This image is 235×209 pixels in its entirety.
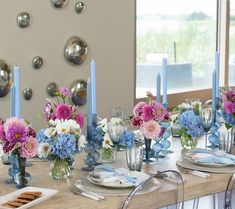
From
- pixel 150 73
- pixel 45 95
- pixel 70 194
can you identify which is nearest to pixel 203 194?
pixel 70 194

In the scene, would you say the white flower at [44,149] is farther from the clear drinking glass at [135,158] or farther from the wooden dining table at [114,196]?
the clear drinking glass at [135,158]

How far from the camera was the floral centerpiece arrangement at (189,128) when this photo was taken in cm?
248

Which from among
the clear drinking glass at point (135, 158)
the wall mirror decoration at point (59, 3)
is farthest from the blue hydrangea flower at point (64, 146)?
the wall mirror decoration at point (59, 3)

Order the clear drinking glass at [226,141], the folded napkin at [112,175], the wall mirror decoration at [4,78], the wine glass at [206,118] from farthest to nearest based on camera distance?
1. the wall mirror decoration at [4,78]
2. the wine glass at [206,118]
3. the clear drinking glass at [226,141]
4. the folded napkin at [112,175]

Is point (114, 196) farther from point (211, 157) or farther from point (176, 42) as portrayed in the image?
point (176, 42)

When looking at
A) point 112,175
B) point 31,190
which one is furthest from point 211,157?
point 31,190

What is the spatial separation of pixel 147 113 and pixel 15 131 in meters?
0.68

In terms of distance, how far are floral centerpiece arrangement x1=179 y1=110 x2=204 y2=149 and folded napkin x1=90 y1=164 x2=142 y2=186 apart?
0.55 m

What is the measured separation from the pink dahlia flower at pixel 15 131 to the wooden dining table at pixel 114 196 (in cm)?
18

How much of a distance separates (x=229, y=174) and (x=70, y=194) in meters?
0.66

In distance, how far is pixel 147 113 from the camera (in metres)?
2.32

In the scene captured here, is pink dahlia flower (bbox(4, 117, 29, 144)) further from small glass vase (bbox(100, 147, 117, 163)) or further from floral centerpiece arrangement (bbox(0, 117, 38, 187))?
small glass vase (bbox(100, 147, 117, 163))

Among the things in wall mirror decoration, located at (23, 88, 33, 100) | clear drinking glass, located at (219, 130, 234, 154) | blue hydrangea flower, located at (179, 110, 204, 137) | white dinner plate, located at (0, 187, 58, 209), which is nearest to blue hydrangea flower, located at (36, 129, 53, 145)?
white dinner plate, located at (0, 187, 58, 209)

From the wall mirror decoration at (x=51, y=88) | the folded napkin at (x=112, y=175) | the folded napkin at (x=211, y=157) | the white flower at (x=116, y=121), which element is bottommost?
the folded napkin at (x=112, y=175)
